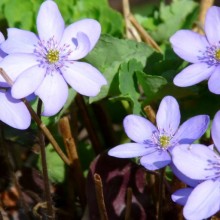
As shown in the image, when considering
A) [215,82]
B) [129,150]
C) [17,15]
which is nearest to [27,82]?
[129,150]

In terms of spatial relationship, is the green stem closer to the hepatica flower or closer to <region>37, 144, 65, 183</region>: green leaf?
the hepatica flower

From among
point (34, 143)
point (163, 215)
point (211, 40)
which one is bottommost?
point (163, 215)

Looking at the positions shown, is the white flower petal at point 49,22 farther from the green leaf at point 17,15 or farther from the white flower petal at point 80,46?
the green leaf at point 17,15

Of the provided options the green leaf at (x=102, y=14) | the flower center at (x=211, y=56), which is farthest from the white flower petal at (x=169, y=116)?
the green leaf at (x=102, y=14)

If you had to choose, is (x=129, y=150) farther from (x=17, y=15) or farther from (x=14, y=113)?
(x=17, y=15)

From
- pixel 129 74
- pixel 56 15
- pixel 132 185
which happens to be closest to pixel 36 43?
pixel 56 15

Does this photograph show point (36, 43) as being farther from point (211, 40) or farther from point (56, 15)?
point (211, 40)
